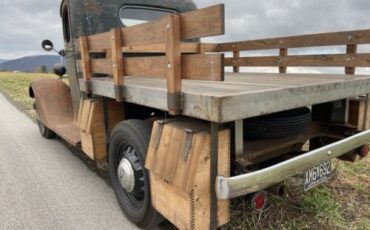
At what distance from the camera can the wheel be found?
98.5 inches

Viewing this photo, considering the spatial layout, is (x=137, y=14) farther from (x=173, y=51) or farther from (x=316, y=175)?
(x=316, y=175)

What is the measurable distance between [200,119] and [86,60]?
5.72ft

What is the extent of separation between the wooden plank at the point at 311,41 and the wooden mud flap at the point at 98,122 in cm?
241

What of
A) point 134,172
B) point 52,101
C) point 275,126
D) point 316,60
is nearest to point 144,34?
point 134,172

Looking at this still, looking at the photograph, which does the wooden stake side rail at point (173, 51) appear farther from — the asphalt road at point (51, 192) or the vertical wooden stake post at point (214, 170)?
the asphalt road at point (51, 192)

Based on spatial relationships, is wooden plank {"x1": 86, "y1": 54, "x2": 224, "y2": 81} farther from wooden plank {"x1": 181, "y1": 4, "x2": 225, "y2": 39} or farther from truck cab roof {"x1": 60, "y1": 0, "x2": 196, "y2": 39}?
truck cab roof {"x1": 60, "y1": 0, "x2": 196, "y2": 39}


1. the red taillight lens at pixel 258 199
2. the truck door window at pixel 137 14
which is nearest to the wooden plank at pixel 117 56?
the red taillight lens at pixel 258 199

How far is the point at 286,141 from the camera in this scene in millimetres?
2730

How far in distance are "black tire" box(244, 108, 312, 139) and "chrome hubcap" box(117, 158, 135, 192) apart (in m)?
1.06

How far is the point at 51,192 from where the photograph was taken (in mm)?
3387

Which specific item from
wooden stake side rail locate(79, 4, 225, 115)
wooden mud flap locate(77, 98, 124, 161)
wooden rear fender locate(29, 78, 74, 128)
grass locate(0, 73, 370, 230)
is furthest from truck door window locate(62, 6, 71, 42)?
grass locate(0, 73, 370, 230)

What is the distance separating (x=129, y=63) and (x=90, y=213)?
1.48 meters

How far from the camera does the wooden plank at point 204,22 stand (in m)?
1.61

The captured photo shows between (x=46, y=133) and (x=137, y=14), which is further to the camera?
(x=46, y=133)
